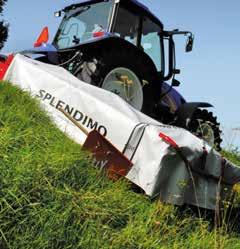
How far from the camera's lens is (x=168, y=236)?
3896 mm

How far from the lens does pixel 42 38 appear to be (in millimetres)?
7129

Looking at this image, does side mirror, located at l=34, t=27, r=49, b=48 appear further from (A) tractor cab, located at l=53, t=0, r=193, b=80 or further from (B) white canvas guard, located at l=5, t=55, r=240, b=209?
(B) white canvas guard, located at l=5, t=55, r=240, b=209

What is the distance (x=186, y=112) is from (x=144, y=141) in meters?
3.17

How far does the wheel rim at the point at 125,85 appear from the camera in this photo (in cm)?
603

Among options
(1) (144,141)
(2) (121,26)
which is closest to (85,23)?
(2) (121,26)

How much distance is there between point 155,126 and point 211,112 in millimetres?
3705

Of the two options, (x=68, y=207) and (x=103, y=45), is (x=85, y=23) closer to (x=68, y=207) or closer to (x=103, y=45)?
(x=103, y=45)

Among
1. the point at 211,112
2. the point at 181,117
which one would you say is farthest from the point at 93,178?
the point at 211,112

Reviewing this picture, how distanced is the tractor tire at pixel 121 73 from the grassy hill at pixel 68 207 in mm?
1417

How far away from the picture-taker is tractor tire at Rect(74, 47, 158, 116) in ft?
19.5

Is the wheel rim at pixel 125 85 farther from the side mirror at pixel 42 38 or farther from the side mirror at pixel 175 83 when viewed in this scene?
the side mirror at pixel 175 83

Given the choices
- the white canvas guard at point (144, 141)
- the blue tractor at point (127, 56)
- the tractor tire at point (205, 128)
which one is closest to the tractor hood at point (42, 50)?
the blue tractor at point (127, 56)

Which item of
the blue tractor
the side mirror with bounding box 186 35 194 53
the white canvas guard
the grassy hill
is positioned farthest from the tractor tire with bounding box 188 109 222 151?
the grassy hill

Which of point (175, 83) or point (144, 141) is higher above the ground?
point (175, 83)
